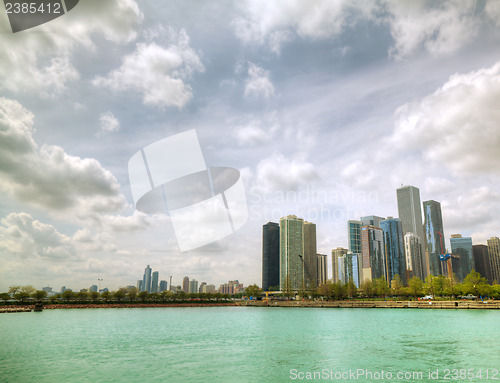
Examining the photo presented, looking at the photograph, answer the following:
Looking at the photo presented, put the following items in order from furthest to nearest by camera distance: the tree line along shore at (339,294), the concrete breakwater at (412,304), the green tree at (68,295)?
1. the green tree at (68,295)
2. the tree line along shore at (339,294)
3. the concrete breakwater at (412,304)

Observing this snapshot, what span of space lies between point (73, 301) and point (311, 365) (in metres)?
146

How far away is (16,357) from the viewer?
27.5 metres

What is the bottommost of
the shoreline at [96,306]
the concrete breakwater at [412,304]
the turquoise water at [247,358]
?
the shoreline at [96,306]

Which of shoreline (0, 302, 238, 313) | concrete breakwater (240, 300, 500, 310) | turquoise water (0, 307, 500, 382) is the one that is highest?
turquoise water (0, 307, 500, 382)

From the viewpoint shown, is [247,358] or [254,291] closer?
[247,358]

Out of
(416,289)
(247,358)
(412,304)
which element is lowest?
(412,304)

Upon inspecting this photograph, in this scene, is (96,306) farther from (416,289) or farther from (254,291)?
(416,289)

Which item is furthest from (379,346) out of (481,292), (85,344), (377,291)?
(377,291)

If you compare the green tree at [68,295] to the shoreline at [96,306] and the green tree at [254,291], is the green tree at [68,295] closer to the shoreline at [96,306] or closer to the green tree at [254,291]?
the shoreline at [96,306]

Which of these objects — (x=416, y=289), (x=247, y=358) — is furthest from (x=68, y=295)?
(x=416, y=289)

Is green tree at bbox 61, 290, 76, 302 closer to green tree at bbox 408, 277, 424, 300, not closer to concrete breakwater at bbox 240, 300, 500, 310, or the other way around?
concrete breakwater at bbox 240, 300, 500, 310

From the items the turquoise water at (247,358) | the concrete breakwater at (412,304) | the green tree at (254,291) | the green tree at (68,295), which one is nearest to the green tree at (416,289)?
the concrete breakwater at (412,304)

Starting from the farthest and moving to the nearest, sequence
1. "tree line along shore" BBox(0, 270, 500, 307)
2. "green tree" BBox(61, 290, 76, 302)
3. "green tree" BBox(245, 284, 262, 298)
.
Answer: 1. "green tree" BBox(245, 284, 262, 298)
2. "green tree" BBox(61, 290, 76, 302)
3. "tree line along shore" BBox(0, 270, 500, 307)

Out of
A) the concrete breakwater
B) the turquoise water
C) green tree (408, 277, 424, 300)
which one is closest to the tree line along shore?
green tree (408, 277, 424, 300)
